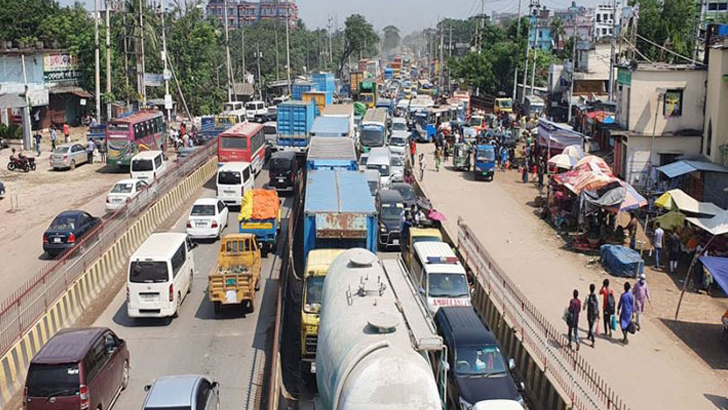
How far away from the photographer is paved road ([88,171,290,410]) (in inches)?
565

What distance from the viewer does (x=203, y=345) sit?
16438 mm

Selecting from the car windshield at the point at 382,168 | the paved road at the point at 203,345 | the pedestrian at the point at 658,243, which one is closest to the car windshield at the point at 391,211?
the paved road at the point at 203,345

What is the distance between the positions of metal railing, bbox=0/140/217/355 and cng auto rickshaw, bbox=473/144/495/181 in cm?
1610

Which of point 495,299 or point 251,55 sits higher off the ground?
point 251,55

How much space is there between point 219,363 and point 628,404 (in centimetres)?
827

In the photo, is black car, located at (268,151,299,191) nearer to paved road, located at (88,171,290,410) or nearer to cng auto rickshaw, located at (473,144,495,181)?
cng auto rickshaw, located at (473,144,495,181)

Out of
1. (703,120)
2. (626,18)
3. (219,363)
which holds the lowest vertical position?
(219,363)

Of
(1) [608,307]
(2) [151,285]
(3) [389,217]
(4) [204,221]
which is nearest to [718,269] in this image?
(1) [608,307]

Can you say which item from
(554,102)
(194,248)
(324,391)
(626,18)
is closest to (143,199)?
(194,248)

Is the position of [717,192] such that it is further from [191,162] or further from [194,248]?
[191,162]

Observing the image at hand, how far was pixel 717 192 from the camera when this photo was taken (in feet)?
88.8

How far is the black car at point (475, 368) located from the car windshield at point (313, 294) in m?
2.62

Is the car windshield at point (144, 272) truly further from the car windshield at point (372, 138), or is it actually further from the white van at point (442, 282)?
the car windshield at point (372, 138)

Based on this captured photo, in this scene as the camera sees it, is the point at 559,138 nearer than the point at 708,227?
No
